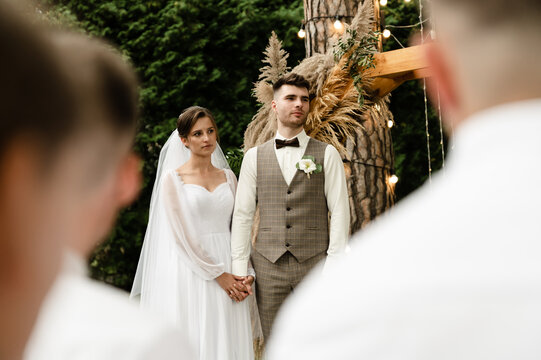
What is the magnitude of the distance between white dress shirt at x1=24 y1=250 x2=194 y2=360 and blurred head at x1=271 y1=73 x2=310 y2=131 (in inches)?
132

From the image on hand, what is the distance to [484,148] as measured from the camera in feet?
1.77

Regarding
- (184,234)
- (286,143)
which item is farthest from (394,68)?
(184,234)

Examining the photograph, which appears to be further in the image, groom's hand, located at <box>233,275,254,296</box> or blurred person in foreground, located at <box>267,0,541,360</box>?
groom's hand, located at <box>233,275,254,296</box>

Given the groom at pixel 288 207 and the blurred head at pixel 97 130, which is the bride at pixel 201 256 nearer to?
the groom at pixel 288 207

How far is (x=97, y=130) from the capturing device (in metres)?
0.65

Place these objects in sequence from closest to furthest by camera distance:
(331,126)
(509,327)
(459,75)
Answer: (509,327)
(459,75)
(331,126)

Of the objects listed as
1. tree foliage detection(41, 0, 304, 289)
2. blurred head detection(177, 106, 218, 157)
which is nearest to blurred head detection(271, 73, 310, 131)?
blurred head detection(177, 106, 218, 157)

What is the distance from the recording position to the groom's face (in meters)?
3.96

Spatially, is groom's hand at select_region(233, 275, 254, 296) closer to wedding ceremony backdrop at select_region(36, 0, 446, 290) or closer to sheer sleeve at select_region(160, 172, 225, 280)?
sheer sleeve at select_region(160, 172, 225, 280)

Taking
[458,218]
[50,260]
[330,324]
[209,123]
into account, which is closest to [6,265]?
[50,260]

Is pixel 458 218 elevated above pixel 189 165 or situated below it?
below

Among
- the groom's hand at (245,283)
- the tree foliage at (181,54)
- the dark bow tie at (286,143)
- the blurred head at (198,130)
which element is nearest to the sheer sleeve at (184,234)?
the groom's hand at (245,283)

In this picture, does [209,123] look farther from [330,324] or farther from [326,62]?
[330,324]

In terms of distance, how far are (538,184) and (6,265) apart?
19.8 inches
